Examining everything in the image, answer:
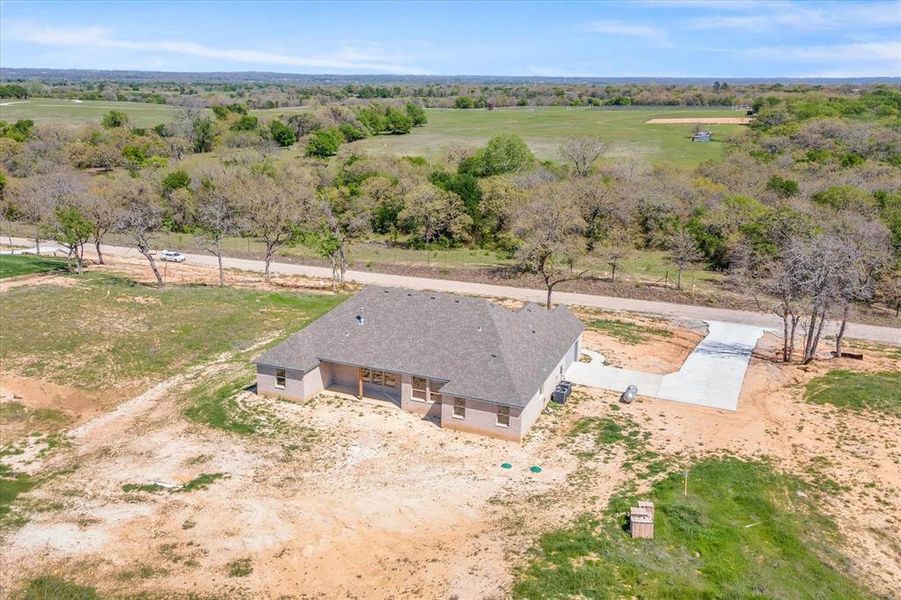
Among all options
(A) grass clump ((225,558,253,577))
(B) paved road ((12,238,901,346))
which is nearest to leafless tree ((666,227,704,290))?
(B) paved road ((12,238,901,346))

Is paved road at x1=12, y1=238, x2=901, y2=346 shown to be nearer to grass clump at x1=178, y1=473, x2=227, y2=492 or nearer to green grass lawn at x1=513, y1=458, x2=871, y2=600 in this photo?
green grass lawn at x1=513, y1=458, x2=871, y2=600

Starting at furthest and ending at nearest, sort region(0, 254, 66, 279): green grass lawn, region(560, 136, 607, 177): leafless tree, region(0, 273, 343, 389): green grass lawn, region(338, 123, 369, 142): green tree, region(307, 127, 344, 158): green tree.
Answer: region(338, 123, 369, 142): green tree
region(307, 127, 344, 158): green tree
region(560, 136, 607, 177): leafless tree
region(0, 254, 66, 279): green grass lawn
region(0, 273, 343, 389): green grass lawn

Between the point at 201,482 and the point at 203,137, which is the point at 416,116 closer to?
the point at 203,137

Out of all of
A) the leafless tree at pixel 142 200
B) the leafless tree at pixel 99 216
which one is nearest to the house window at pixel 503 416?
the leafless tree at pixel 99 216

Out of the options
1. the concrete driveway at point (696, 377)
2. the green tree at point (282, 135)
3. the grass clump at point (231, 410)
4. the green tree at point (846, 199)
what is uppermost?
the green tree at point (282, 135)

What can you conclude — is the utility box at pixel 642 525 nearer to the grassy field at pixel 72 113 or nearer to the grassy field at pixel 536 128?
the grassy field at pixel 536 128
